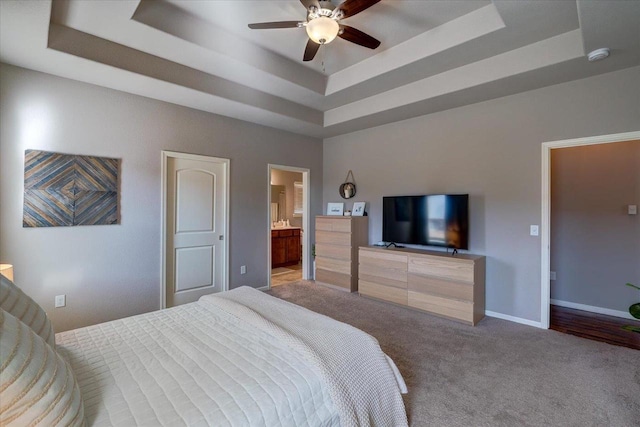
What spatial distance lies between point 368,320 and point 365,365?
6.57 ft

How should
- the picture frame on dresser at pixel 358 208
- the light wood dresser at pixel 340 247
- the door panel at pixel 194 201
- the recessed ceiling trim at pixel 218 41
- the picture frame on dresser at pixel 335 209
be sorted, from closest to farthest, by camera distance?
the recessed ceiling trim at pixel 218 41 < the door panel at pixel 194 201 < the light wood dresser at pixel 340 247 < the picture frame on dresser at pixel 358 208 < the picture frame on dresser at pixel 335 209

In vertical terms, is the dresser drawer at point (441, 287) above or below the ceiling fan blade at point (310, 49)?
below

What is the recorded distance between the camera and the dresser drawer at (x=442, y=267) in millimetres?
3273

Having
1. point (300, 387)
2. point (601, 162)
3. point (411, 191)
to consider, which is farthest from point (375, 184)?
point (300, 387)

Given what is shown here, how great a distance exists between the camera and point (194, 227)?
3.87 m

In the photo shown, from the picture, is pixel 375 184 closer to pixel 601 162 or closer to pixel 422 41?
pixel 422 41

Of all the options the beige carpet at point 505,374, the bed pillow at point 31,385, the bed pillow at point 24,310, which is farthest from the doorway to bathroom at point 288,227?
the bed pillow at point 31,385

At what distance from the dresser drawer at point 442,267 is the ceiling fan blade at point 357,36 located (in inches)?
95.7

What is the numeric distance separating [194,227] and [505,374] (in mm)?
3684

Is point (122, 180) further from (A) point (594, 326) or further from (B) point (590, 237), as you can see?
(B) point (590, 237)

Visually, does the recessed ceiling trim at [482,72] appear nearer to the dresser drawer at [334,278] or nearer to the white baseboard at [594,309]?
the dresser drawer at [334,278]

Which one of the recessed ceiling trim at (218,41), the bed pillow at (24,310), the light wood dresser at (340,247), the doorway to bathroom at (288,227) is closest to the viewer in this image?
the bed pillow at (24,310)

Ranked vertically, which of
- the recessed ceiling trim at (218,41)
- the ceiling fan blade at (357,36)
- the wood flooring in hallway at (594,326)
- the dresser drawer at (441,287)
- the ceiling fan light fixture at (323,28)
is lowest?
the wood flooring in hallway at (594,326)

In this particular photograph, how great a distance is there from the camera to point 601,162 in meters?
3.66
